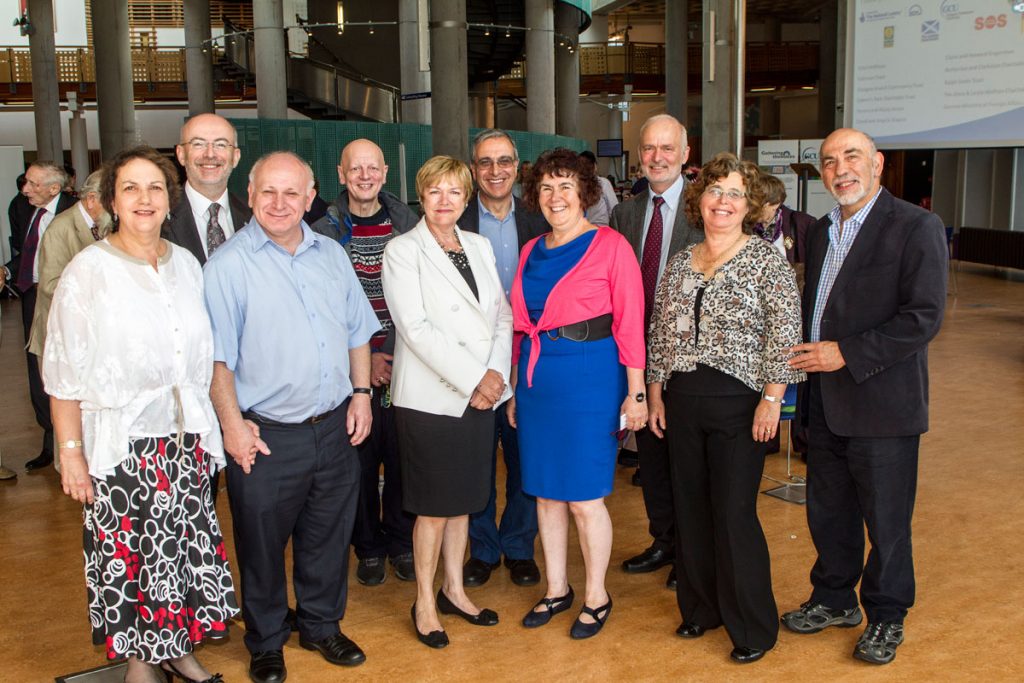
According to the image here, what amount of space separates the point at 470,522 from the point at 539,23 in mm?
16290

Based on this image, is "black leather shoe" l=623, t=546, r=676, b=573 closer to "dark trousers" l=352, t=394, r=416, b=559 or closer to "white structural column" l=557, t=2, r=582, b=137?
"dark trousers" l=352, t=394, r=416, b=559

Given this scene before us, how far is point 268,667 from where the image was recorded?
328 centimetres

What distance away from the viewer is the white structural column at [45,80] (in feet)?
57.6

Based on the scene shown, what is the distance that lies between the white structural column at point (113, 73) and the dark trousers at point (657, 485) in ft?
43.9

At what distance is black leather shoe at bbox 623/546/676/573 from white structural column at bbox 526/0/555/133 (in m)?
15.2

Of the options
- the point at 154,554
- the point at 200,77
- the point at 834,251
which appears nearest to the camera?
the point at 154,554

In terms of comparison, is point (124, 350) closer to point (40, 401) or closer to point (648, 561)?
point (648, 561)

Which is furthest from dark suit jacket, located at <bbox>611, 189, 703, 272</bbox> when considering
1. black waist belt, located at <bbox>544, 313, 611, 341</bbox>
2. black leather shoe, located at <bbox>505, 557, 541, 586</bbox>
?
black leather shoe, located at <bbox>505, 557, 541, 586</bbox>

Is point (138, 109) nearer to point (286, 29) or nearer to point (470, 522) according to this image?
point (286, 29)

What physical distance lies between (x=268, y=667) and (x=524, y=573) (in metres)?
1.21

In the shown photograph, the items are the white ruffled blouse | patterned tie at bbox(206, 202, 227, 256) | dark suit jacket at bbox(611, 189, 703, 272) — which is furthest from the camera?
dark suit jacket at bbox(611, 189, 703, 272)

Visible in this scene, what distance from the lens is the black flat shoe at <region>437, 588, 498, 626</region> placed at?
3.69 m

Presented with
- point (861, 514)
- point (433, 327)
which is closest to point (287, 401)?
point (433, 327)

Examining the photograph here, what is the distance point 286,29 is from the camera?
618 inches
